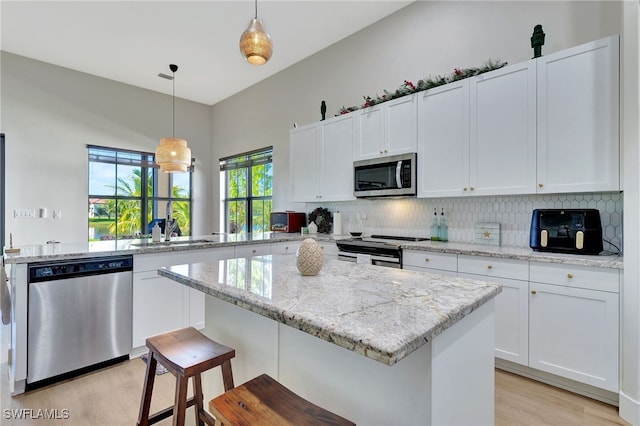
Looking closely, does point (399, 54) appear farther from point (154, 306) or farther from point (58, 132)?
point (58, 132)

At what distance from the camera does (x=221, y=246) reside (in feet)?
10.5

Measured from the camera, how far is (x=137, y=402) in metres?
2.08

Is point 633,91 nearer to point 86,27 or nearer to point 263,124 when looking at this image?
point 263,124

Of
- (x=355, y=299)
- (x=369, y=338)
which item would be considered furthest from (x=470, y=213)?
(x=369, y=338)

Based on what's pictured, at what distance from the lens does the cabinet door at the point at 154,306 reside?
8.90ft

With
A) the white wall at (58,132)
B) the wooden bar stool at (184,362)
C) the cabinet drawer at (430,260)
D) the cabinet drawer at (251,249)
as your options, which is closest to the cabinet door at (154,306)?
the cabinet drawer at (251,249)

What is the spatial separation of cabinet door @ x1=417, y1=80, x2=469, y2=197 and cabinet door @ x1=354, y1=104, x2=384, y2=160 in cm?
46

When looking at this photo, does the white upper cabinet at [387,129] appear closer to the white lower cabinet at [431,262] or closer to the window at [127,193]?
the white lower cabinet at [431,262]

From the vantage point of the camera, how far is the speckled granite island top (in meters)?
0.81

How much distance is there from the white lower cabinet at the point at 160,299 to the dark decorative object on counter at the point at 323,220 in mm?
1656

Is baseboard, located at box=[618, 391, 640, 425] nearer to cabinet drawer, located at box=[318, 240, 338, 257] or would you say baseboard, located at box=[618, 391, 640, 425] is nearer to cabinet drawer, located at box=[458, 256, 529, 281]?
cabinet drawer, located at box=[458, 256, 529, 281]

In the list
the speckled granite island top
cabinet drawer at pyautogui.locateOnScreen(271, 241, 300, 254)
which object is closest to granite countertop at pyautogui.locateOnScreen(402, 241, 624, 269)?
the speckled granite island top

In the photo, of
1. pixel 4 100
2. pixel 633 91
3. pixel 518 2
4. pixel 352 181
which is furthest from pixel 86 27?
pixel 633 91

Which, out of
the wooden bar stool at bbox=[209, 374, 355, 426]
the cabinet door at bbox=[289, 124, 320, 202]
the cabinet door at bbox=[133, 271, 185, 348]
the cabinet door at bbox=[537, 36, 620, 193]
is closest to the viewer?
the wooden bar stool at bbox=[209, 374, 355, 426]
